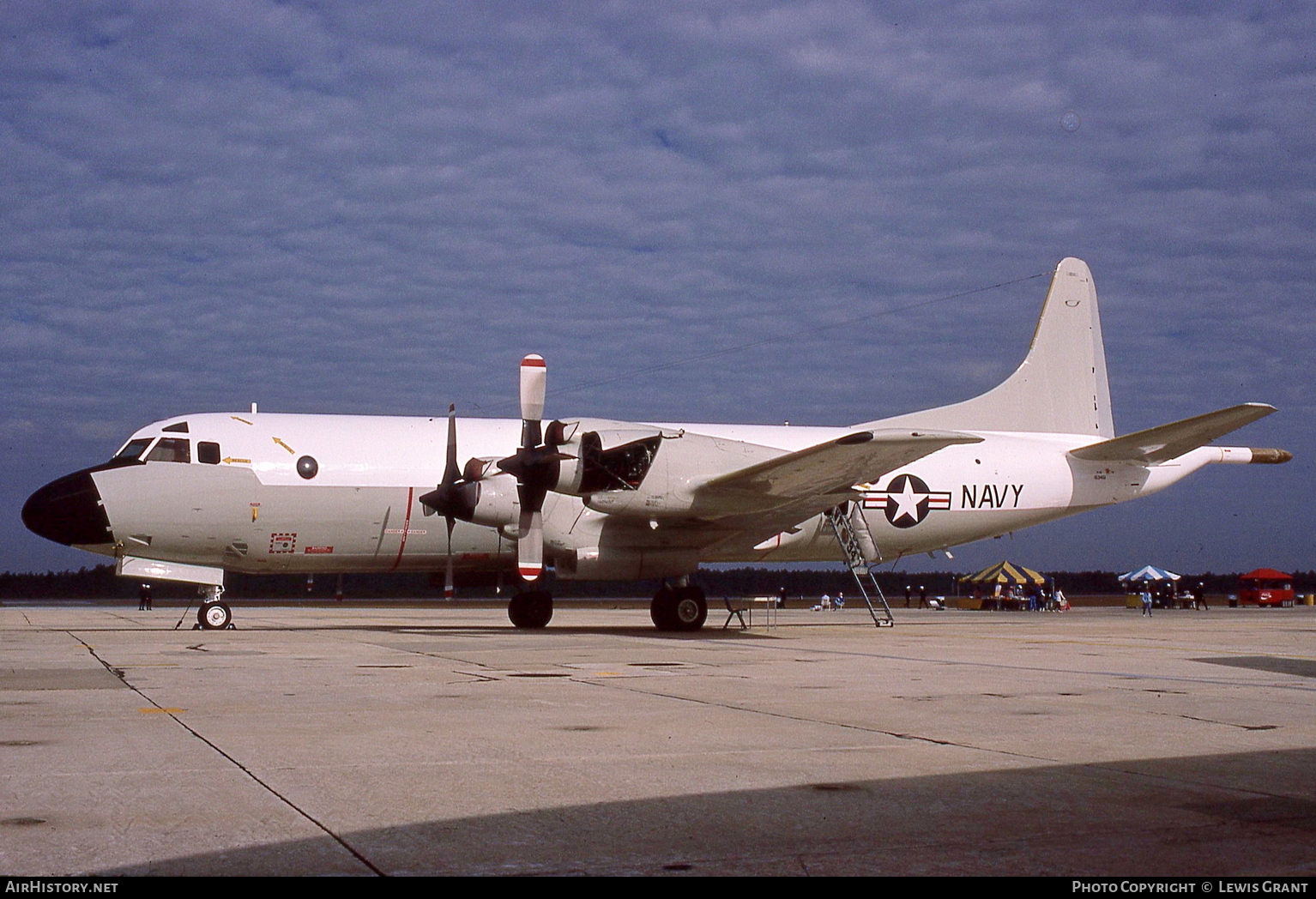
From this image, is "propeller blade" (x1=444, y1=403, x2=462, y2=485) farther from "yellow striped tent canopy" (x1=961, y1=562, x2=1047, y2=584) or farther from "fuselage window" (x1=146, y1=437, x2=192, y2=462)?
"yellow striped tent canopy" (x1=961, y1=562, x2=1047, y2=584)

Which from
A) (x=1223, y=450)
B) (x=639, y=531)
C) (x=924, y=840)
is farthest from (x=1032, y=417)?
(x=924, y=840)

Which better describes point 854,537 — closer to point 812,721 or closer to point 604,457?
point 604,457

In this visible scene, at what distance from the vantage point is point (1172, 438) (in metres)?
23.8

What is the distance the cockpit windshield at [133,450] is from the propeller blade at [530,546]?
23.2 ft

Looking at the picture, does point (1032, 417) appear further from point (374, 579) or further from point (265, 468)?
point (374, 579)

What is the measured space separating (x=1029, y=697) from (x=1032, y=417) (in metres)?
18.3

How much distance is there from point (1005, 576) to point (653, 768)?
182 feet

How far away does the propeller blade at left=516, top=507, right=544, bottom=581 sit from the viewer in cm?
1948

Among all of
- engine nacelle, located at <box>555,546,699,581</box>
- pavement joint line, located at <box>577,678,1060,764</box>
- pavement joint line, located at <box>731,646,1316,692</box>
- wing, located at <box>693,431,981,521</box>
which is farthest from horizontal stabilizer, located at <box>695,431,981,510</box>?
pavement joint line, located at <box>577,678,1060,764</box>

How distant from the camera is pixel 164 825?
4738 millimetres

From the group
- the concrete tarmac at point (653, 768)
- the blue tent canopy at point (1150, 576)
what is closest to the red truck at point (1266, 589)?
the blue tent canopy at point (1150, 576)

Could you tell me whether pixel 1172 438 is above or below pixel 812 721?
above

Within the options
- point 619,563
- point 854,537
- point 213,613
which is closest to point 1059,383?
point 854,537

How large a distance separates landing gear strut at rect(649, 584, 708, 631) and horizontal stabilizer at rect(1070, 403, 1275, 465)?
10.2 metres
